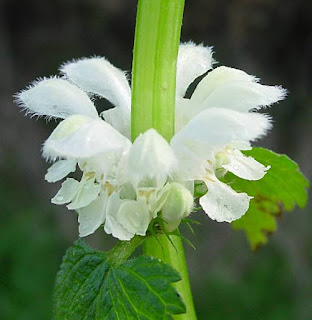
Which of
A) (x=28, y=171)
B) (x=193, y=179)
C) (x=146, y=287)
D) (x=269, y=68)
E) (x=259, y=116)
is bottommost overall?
(x=28, y=171)

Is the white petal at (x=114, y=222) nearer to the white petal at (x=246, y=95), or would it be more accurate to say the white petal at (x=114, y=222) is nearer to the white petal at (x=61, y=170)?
the white petal at (x=61, y=170)

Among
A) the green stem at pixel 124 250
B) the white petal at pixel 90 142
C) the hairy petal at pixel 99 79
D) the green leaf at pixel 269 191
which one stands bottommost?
the green leaf at pixel 269 191

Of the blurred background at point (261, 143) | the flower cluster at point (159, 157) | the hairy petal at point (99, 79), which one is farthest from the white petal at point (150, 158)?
the blurred background at point (261, 143)

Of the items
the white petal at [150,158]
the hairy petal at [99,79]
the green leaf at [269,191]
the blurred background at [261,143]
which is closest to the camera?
the white petal at [150,158]

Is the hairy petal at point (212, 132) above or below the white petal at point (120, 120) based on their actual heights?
above

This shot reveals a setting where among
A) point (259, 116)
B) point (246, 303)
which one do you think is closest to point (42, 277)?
point (246, 303)

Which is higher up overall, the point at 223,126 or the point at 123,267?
the point at 223,126

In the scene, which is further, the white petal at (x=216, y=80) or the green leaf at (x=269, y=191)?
the green leaf at (x=269, y=191)

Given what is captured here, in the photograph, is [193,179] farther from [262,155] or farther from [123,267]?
[262,155]
